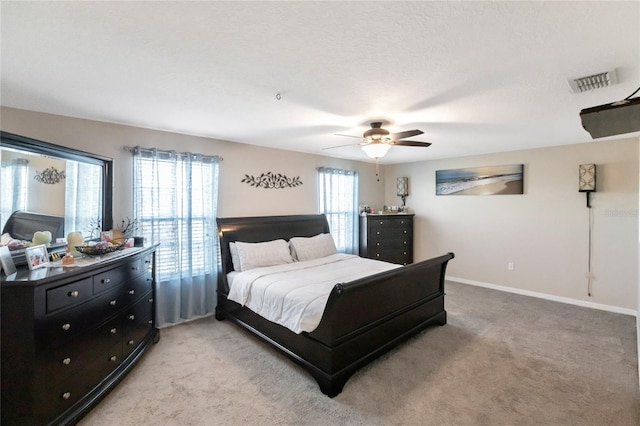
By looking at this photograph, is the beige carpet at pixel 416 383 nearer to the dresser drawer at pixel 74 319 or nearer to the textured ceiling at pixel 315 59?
the dresser drawer at pixel 74 319

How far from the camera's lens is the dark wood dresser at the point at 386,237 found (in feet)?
17.9

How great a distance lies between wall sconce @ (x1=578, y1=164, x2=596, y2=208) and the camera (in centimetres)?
396

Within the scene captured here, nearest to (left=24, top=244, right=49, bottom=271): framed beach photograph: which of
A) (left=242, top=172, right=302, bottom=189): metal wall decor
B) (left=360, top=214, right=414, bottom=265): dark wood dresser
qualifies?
(left=242, top=172, right=302, bottom=189): metal wall decor

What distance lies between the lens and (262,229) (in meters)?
4.16

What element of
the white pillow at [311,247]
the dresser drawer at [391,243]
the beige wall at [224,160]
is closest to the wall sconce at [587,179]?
the dresser drawer at [391,243]

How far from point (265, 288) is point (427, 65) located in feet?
7.89

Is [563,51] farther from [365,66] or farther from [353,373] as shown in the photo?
[353,373]

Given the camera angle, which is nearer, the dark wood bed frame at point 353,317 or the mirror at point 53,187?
the mirror at point 53,187

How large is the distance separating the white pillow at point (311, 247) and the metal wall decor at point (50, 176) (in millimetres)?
2668

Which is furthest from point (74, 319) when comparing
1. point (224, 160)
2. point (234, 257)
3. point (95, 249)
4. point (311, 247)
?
point (311, 247)

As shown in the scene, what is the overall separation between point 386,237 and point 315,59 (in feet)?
13.9

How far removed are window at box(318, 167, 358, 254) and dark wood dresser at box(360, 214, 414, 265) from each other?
0.21 metres

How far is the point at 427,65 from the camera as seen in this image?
1.85 metres

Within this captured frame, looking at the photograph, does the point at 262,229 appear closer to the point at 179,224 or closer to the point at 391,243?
the point at 179,224
